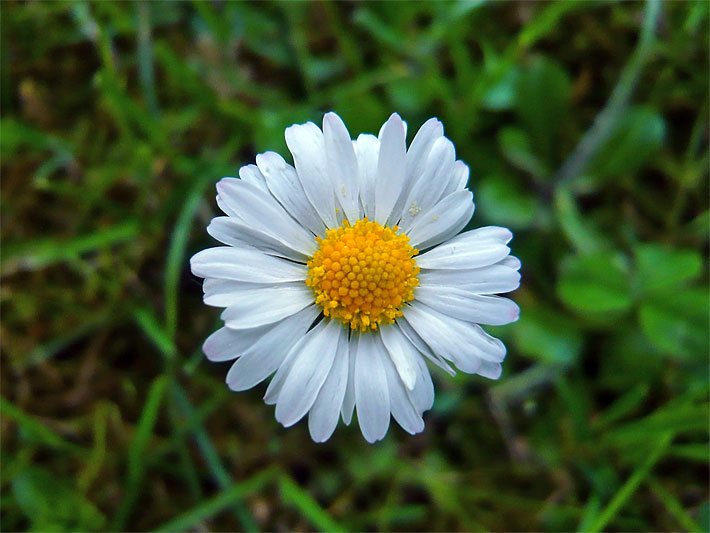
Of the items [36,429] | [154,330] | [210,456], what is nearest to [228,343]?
[154,330]

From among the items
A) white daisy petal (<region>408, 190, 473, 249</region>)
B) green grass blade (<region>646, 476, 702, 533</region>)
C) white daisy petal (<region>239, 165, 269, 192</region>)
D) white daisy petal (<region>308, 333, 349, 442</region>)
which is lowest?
green grass blade (<region>646, 476, 702, 533</region>)

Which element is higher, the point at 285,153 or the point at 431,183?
the point at 285,153

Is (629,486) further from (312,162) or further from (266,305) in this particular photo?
(312,162)

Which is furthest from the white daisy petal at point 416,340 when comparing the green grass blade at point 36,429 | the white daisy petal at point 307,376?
the green grass blade at point 36,429

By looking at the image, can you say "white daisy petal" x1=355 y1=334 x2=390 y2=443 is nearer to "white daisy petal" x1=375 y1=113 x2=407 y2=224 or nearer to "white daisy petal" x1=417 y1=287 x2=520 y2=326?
"white daisy petal" x1=417 y1=287 x2=520 y2=326

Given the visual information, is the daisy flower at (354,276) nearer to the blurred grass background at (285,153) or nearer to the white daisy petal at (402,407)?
the white daisy petal at (402,407)

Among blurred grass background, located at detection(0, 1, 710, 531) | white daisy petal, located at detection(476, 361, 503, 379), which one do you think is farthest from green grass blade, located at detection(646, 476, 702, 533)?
white daisy petal, located at detection(476, 361, 503, 379)
